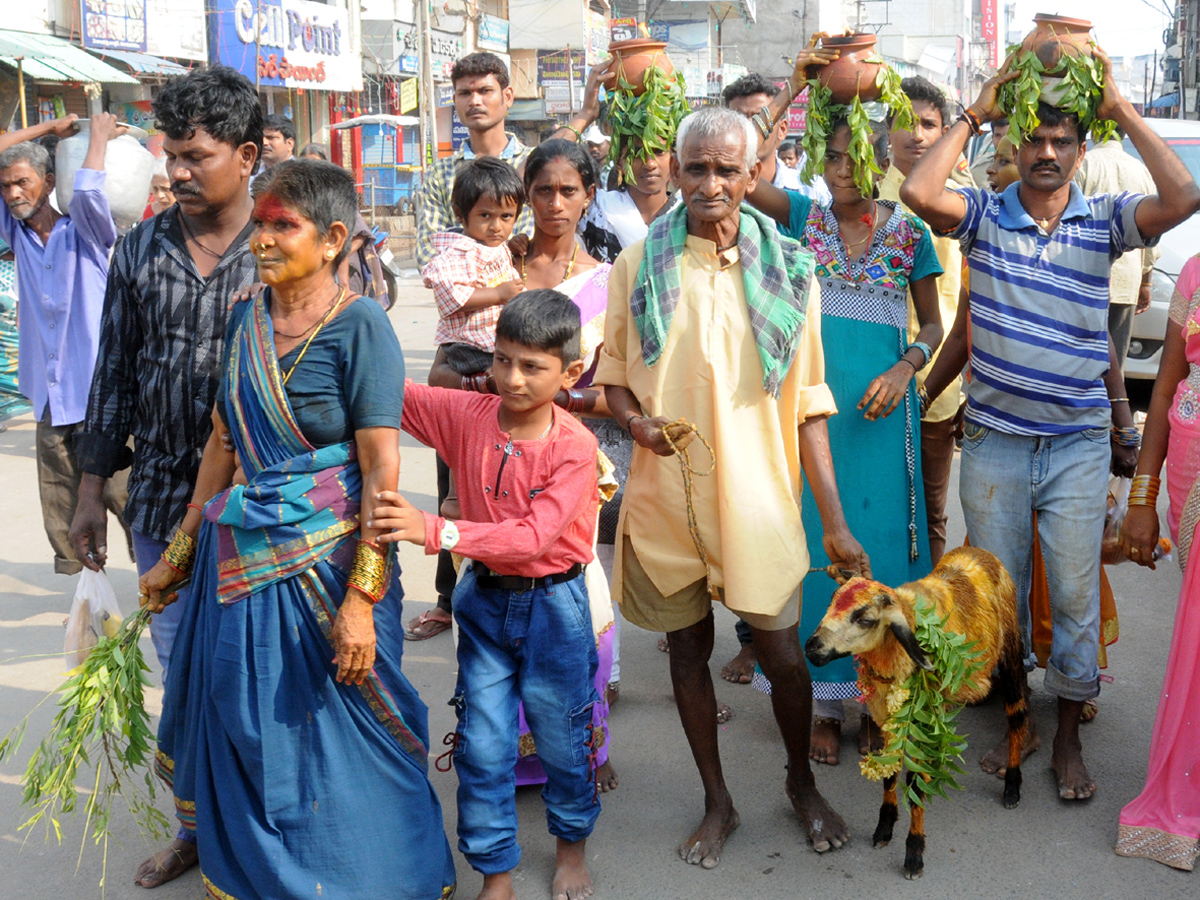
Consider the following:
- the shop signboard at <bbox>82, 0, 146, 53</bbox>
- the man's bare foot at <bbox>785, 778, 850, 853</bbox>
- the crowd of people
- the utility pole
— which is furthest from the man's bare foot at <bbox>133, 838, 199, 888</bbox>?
the utility pole

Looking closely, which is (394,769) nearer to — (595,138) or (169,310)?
(169,310)

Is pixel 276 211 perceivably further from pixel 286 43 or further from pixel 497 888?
pixel 286 43

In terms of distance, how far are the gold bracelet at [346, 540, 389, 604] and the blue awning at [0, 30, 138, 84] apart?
49.9 feet

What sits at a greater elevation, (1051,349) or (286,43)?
(286,43)

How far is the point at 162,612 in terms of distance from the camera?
10.9ft

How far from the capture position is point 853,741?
4.14 metres

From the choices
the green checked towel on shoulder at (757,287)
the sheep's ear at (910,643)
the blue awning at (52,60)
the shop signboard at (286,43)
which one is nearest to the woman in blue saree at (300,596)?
the green checked towel on shoulder at (757,287)

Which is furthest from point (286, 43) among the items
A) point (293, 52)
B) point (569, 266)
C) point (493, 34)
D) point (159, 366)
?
point (159, 366)

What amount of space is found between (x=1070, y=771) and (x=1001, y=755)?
0.79 feet

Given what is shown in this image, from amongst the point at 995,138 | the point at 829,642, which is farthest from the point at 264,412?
the point at 995,138

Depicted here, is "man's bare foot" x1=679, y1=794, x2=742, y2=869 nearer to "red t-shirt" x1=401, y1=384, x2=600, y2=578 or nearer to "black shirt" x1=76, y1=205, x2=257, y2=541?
"red t-shirt" x1=401, y1=384, x2=600, y2=578

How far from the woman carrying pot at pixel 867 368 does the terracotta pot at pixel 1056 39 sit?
0.60m

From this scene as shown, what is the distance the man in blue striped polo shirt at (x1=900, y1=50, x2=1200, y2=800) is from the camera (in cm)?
368

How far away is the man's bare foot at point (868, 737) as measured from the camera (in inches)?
158
